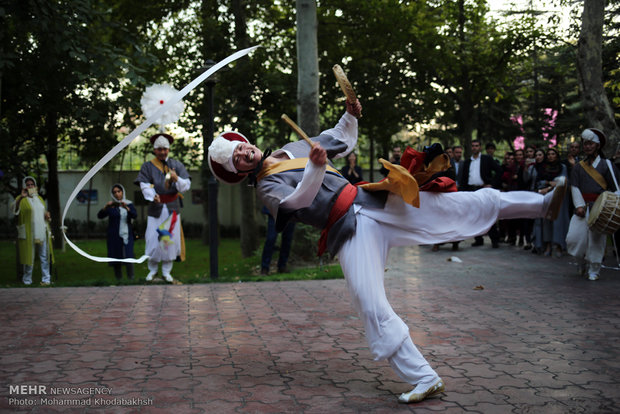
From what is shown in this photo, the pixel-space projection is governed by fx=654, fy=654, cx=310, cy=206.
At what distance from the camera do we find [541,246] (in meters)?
13.4

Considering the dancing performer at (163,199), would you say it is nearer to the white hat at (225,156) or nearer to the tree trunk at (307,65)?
the tree trunk at (307,65)

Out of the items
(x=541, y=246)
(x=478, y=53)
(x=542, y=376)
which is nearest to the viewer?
(x=542, y=376)

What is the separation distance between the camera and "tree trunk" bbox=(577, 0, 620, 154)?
466 inches

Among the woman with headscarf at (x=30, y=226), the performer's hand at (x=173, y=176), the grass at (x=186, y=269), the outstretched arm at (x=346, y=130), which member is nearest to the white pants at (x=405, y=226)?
the outstretched arm at (x=346, y=130)

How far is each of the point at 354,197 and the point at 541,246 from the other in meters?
9.76

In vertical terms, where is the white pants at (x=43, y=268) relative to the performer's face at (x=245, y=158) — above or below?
below

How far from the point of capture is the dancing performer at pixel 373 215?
4355 mm

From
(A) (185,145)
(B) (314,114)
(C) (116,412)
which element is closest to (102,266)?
(A) (185,145)

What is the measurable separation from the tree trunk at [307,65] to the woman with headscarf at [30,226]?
5.54 meters

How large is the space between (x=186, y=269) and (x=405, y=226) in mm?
15237

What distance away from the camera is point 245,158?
476cm

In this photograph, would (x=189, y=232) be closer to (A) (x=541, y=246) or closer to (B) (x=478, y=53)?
(B) (x=478, y=53)

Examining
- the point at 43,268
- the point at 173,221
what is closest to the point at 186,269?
the point at 43,268

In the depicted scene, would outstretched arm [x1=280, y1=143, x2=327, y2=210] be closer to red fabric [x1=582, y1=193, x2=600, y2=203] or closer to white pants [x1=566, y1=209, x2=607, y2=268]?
white pants [x1=566, y1=209, x2=607, y2=268]
